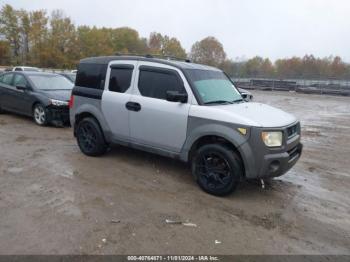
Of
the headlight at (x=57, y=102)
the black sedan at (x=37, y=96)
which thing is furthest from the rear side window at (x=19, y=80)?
the headlight at (x=57, y=102)

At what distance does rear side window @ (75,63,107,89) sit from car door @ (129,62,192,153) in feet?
2.93

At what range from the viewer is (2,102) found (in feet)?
34.6

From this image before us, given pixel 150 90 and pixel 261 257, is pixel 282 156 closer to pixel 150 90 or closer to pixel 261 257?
pixel 261 257

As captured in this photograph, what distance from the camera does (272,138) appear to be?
14.6 feet

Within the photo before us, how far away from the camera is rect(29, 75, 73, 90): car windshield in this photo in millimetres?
9777

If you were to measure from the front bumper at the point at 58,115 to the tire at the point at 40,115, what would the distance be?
0.44 ft

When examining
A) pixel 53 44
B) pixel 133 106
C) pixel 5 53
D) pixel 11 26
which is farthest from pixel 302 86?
pixel 11 26

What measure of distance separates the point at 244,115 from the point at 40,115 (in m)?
6.87

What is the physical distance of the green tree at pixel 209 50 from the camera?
314 feet

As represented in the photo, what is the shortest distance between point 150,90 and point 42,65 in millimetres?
60210

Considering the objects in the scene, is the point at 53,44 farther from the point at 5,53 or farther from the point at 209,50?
the point at 209,50

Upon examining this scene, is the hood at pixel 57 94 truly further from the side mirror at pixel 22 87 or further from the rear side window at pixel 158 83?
the rear side window at pixel 158 83

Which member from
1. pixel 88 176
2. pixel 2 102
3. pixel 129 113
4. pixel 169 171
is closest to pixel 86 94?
pixel 129 113

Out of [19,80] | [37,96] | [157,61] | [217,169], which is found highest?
[157,61]
